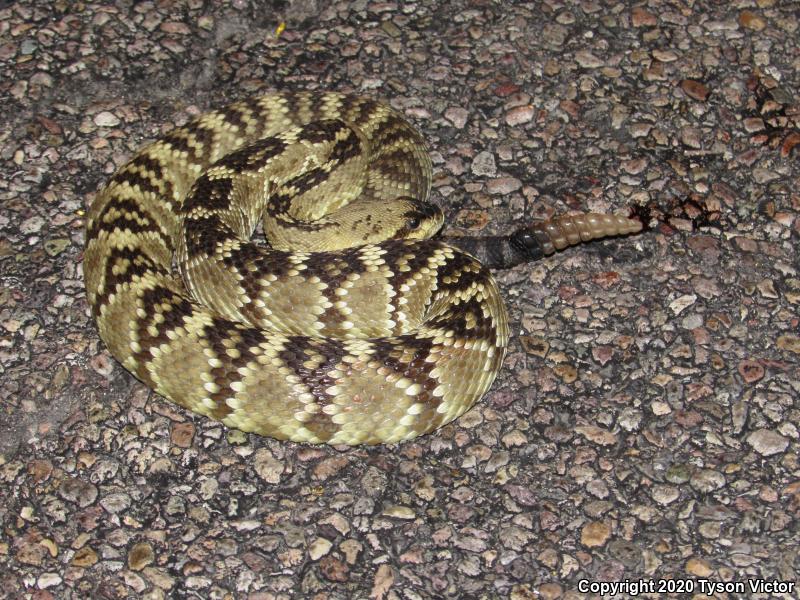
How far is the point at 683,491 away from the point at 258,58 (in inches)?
163

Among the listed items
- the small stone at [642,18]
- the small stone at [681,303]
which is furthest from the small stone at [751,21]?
the small stone at [681,303]

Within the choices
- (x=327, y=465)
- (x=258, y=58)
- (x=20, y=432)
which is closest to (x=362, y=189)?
(x=258, y=58)

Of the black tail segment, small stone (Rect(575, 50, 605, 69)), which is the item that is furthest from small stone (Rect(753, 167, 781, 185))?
small stone (Rect(575, 50, 605, 69))

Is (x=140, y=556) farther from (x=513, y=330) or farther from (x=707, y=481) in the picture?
(x=707, y=481)

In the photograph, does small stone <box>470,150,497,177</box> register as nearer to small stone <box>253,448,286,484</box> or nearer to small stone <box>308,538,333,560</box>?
small stone <box>253,448,286,484</box>

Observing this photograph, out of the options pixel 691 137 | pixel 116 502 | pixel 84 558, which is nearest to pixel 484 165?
pixel 691 137

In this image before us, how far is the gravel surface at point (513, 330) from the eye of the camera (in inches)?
169

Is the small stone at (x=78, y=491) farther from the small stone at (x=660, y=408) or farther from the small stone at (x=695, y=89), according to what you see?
the small stone at (x=695, y=89)

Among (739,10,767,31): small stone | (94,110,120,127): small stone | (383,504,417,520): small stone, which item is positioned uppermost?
(739,10,767,31): small stone

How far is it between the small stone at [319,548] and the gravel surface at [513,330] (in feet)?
0.06

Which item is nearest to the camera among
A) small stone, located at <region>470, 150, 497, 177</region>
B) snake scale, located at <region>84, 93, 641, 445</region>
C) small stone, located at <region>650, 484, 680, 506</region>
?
small stone, located at <region>650, 484, 680, 506</region>

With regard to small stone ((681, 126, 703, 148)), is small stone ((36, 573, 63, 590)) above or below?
below

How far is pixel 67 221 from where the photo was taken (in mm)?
5816

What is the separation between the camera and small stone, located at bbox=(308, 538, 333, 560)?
169 inches
